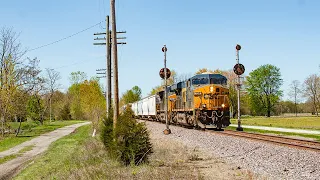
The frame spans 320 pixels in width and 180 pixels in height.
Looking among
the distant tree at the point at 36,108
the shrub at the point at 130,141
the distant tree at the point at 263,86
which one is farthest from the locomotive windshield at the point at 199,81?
the distant tree at the point at 263,86

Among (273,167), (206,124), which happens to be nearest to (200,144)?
(273,167)

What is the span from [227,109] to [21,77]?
79.9 feet

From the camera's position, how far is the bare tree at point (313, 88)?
86.7 meters

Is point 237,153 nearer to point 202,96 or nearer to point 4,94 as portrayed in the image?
point 202,96

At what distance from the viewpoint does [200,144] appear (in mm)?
17312

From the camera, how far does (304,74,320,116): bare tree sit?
86.7 m

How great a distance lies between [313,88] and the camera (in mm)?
88438

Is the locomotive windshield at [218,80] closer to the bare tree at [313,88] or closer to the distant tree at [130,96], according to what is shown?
the bare tree at [313,88]

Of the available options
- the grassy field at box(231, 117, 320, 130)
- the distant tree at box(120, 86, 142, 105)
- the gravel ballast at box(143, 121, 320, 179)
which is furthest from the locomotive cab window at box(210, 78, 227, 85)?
the distant tree at box(120, 86, 142, 105)

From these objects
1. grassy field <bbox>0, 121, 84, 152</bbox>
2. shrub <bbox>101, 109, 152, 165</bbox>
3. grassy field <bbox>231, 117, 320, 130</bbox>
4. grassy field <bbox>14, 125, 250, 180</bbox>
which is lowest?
grassy field <bbox>0, 121, 84, 152</bbox>

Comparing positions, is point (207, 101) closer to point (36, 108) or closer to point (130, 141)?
point (130, 141)

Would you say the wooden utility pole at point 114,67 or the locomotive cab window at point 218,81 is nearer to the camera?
the wooden utility pole at point 114,67

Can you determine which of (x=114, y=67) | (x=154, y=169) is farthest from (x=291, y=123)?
(x=154, y=169)

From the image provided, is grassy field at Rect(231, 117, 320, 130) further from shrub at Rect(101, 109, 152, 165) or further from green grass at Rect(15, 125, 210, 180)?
shrub at Rect(101, 109, 152, 165)
